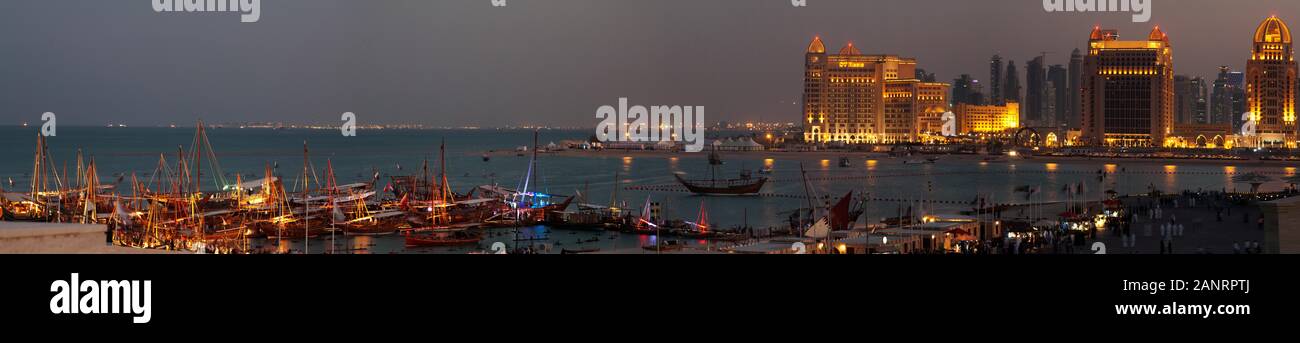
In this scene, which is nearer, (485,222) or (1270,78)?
(485,222)

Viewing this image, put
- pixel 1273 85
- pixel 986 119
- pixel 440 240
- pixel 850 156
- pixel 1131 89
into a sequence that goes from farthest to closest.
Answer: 1. pixel 986 119
2. pixel 1131 89
3. pixel 850 156
4. pixel 1273 85
5. pixel 440 240

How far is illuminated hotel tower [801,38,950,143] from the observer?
402ft

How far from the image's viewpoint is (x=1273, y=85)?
319 ft

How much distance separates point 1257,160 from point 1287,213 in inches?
3084

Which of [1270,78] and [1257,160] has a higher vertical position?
[1270,78]

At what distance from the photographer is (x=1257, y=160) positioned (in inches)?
3187

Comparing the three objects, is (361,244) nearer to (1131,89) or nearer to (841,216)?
(841,216)

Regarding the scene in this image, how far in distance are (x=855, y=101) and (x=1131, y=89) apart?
27.3m

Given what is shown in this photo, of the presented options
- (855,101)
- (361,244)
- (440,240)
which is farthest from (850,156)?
(361,244)

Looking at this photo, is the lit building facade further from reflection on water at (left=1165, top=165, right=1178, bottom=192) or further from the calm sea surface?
reflection on water at (left=1165, top=165, right=1178, bottom=192)

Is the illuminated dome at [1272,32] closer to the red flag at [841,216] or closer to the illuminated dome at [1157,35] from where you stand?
the illuminated dome at [1157,35]
